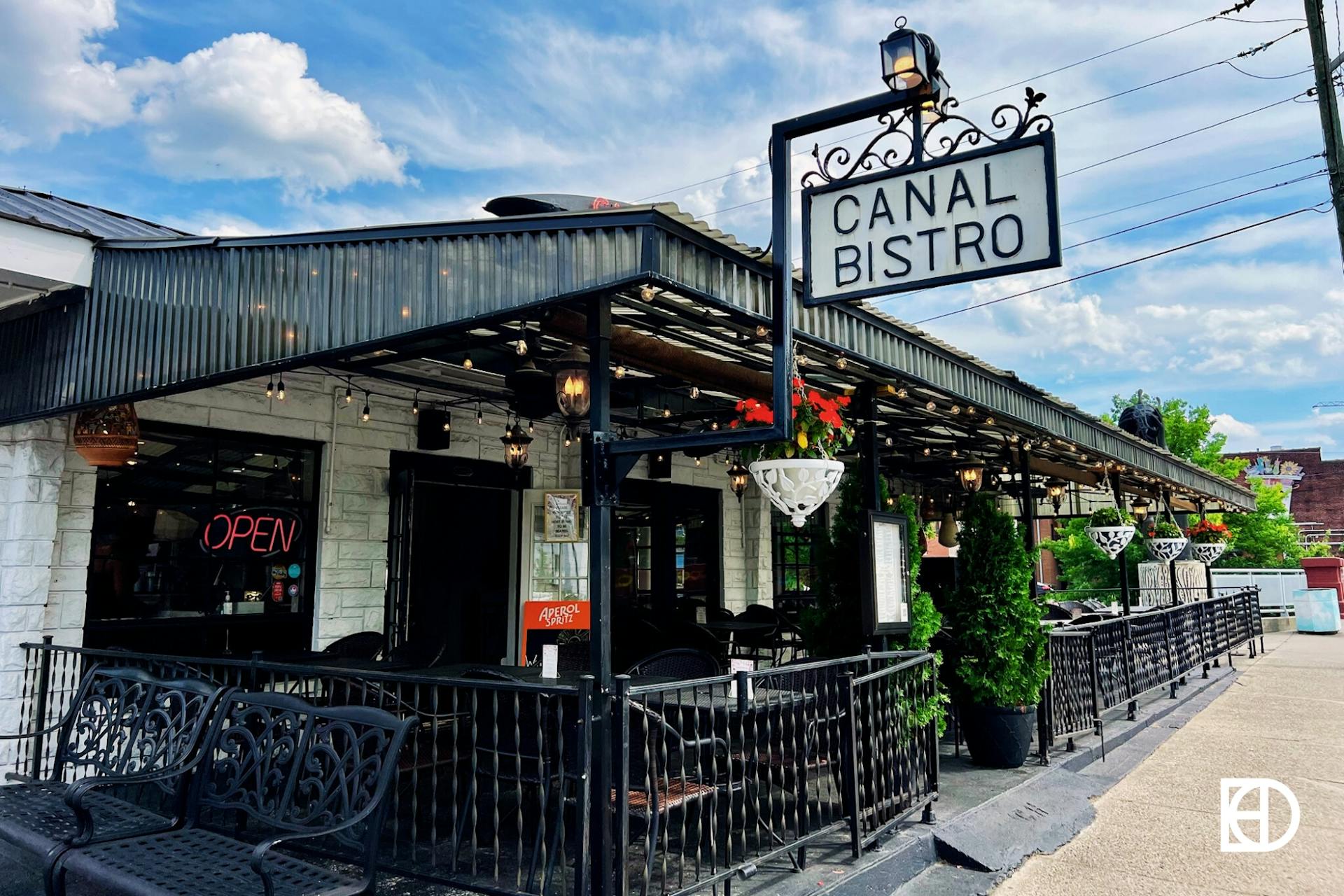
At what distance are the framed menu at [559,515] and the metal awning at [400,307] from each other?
2961mm

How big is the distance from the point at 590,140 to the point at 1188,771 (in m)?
13.4

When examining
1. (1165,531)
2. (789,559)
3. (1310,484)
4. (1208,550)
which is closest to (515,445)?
(789,559)

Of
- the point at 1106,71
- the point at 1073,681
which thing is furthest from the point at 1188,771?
the point at 1106,71

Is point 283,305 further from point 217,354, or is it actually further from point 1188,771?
point 1188,771

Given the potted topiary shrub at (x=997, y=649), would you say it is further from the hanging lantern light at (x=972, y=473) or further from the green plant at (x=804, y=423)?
the hanging lantern light at (x=972, y=473)

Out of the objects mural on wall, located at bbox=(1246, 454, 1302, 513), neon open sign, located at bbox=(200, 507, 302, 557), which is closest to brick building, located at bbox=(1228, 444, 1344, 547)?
mural on wall, located at bbox=(1246, 454, 1302, 513)

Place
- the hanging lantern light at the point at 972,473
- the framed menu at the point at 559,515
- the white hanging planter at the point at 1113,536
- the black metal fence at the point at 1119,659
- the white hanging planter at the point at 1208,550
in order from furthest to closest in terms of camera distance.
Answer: the white hanging planter at the point at 1208,550
the white hanging planter at the point at 1113,536
the hanging lantern light at the point at 972,473
the framed menu at the point at 559,515
the black metal fence at the point at 1119,659

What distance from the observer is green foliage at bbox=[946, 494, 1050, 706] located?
6.18 metres

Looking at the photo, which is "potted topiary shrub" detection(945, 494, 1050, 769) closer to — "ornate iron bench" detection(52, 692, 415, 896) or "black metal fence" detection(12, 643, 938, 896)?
"black metal fence" detection(12, 643, 938, 896)

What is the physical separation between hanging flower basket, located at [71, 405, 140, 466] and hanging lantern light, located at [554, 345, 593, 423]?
10.5ft

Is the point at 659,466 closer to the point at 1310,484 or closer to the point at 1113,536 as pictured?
the point at 1113,536

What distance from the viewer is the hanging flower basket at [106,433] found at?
5445mm

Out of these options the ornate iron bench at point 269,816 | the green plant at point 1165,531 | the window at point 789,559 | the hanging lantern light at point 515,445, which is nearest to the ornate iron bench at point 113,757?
the ornate iron bench at point 269,816

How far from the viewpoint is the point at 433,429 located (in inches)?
306
